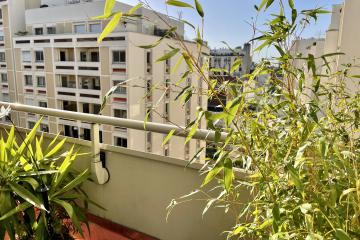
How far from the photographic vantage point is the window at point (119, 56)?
35.7 ft

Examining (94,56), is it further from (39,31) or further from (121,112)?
Answer: (39,31)

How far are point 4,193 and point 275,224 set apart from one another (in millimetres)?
1315

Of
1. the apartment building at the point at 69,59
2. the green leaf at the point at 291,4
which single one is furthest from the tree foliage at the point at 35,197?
the apartment building at the point at 69,59

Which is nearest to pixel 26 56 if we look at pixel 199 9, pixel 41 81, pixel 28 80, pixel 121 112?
pixel 28 80

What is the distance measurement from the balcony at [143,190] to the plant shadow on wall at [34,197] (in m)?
0.22

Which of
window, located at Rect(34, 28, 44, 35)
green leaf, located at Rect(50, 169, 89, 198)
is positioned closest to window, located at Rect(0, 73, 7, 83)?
window, located at Rect(34, 28, 44, 35)

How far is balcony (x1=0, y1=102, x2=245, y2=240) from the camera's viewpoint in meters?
1.55

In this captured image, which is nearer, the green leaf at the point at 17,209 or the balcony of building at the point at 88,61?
the green leaf at the point at 17,209

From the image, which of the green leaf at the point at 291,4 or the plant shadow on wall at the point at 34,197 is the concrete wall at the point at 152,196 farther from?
the green leaf at the point at 291,4

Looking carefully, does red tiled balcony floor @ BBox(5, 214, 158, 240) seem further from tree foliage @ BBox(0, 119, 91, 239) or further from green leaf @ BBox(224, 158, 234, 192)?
green leaf @ BBox(224, 158, 234, 192)

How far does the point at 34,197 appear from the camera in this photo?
142cm

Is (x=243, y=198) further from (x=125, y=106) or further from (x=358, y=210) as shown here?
(x=125, y=106)

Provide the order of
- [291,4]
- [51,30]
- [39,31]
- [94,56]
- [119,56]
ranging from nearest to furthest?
1. [291,4]
2. [119,56]
3. [94,56]
4. [51,30]
5. [39,31]

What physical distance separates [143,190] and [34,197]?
60 centimetres
